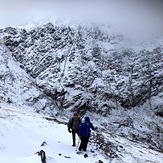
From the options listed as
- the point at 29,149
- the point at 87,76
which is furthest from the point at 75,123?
the point at 87,76

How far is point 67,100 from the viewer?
6612 cm

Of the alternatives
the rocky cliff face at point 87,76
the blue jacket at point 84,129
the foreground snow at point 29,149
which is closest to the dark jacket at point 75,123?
the blue jacket at point 84,129

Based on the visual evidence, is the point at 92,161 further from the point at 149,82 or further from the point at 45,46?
the point at 45,46

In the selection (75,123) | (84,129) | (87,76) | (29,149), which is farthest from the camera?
(87,76)

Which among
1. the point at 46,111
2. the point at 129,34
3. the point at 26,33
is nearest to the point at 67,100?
the point at 46,111

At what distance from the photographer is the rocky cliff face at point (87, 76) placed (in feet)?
207

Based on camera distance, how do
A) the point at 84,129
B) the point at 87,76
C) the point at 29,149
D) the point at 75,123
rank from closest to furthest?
the point at 29,149
the point at 84,129
the point at 75,123
the point at 87,76

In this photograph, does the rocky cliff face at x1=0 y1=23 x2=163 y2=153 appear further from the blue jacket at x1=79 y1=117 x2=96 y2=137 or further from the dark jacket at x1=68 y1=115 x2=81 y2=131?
the blue jacket at x1=79 y1=117 x2=96 y2=137

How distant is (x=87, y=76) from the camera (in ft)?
237

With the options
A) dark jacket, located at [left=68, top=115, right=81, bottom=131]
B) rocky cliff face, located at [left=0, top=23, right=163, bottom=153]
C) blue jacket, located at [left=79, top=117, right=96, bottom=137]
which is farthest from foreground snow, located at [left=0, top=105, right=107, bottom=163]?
rocky cliff face, located at [left=0, top=23, right=163, bottom=153]

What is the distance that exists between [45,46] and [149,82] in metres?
33.1

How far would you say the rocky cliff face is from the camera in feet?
207

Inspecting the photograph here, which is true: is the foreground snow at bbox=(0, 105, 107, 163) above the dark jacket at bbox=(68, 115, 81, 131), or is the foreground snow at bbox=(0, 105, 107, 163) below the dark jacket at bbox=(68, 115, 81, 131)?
below

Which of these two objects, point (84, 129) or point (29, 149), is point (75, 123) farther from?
point (29, 149)
